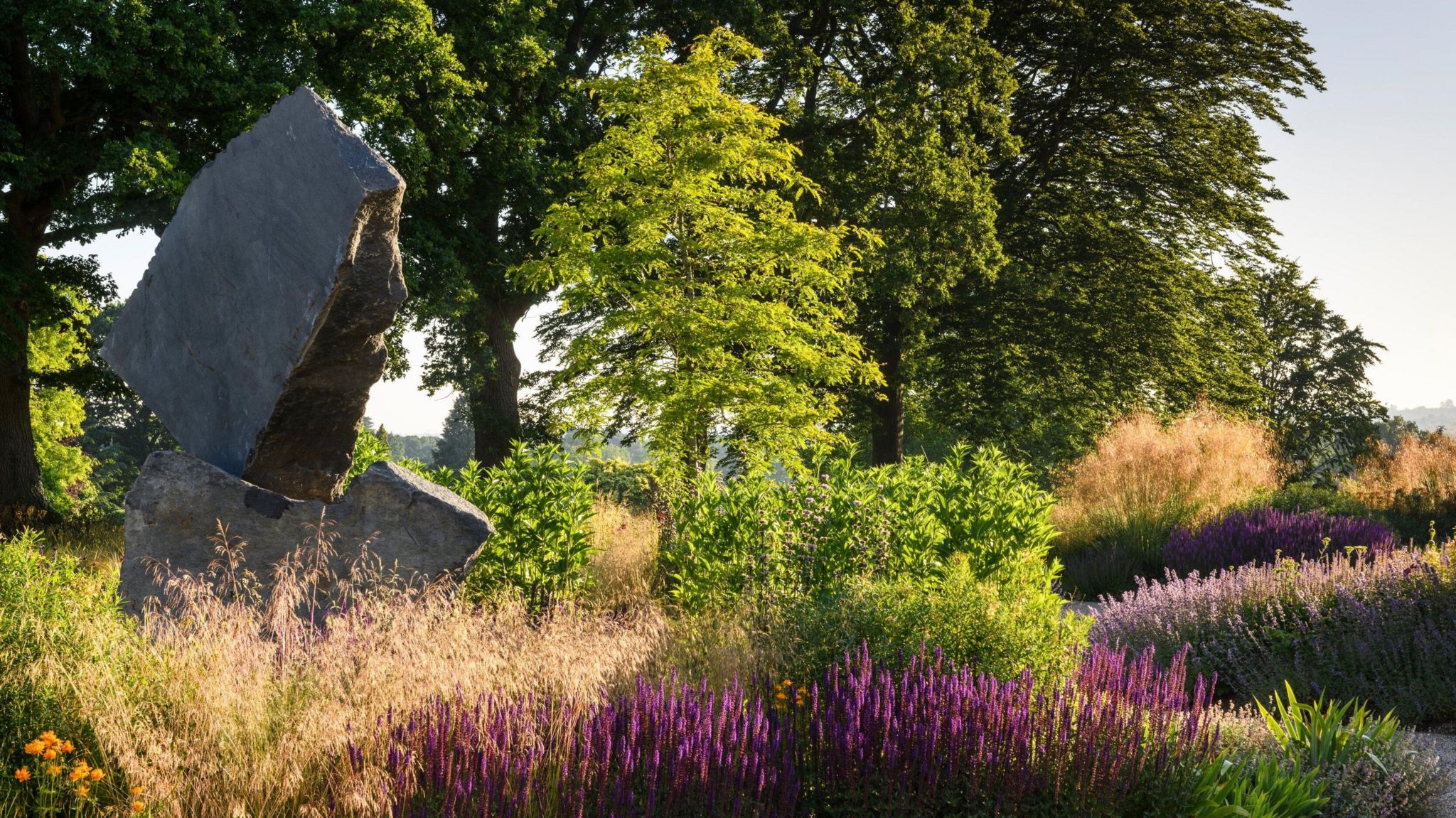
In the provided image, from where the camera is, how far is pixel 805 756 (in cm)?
348

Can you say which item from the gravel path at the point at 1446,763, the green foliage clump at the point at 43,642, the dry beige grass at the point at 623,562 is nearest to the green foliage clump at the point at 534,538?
the dry beige grass at the point at 623,562

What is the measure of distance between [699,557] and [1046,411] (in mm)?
15919

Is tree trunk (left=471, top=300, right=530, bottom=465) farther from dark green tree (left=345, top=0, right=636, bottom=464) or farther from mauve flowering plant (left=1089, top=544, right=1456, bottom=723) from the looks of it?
mauve flowering plant (left=1089, top=544, right=1456, bottom=723)

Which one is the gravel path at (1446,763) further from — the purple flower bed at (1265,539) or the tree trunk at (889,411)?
the tree trunk at (889,411)

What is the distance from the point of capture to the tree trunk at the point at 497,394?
1673 cm

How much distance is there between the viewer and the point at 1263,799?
3.53 m

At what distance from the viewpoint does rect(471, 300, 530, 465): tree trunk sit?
16.7 m

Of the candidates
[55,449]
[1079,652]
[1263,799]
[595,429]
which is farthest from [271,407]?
[55,449]

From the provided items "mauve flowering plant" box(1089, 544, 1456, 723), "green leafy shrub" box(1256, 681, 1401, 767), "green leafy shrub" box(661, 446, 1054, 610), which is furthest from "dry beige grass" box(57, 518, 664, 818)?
"mauve flowering plant" box(1089, 544, 1456, 723)

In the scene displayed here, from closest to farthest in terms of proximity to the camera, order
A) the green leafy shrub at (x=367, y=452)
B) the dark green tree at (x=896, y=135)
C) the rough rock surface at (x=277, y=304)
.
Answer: the rough rock surface at (x=277, y=304), the green leafy shrub at (x=367, y=452), the dark green tree at (x=896, y=135)

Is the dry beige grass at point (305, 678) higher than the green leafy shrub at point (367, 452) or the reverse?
the reverse

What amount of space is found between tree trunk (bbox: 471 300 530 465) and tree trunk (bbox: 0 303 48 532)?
20.6 ft

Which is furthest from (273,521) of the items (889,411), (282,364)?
(889,411)

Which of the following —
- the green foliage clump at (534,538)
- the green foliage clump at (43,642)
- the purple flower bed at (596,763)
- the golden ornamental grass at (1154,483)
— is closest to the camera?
the purple flower bed at (596,763)
